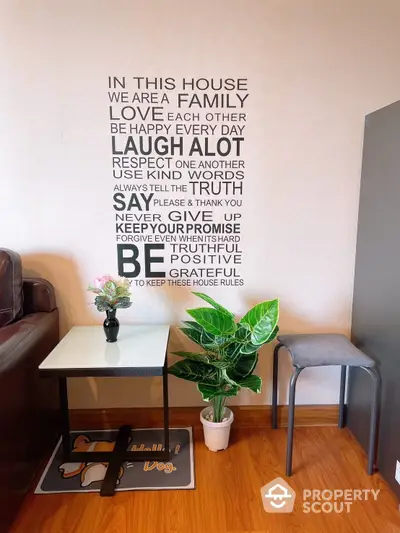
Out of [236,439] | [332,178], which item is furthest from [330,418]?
[332,178]

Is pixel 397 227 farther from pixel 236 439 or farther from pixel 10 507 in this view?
pixel 10 507

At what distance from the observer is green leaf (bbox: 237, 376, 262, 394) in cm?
172

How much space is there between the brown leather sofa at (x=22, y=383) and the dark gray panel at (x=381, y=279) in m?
1.57

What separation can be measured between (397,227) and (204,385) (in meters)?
1.13

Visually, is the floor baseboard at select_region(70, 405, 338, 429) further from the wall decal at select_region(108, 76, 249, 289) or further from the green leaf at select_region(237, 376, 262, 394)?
the wall decal at select_region(108, 76, 249, 289)

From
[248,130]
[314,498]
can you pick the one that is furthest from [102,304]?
[314,498]

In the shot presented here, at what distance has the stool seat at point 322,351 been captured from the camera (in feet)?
5.49

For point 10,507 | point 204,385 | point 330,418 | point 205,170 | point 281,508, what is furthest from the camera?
point 330,418

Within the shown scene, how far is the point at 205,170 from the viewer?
1.92 meters

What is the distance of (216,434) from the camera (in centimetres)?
189

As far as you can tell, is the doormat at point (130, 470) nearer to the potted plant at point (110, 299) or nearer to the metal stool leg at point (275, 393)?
the metal stool leg at point (275, 393)

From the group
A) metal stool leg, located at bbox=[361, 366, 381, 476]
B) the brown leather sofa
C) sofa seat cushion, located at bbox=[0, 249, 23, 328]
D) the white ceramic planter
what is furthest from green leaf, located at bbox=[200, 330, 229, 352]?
sofa seat cushion, located at bbox=[0, 249, 23, 328]

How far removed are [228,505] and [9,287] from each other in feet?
4.51

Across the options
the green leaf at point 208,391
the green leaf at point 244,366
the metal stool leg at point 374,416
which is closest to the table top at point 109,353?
the green leaf at point 208,391
